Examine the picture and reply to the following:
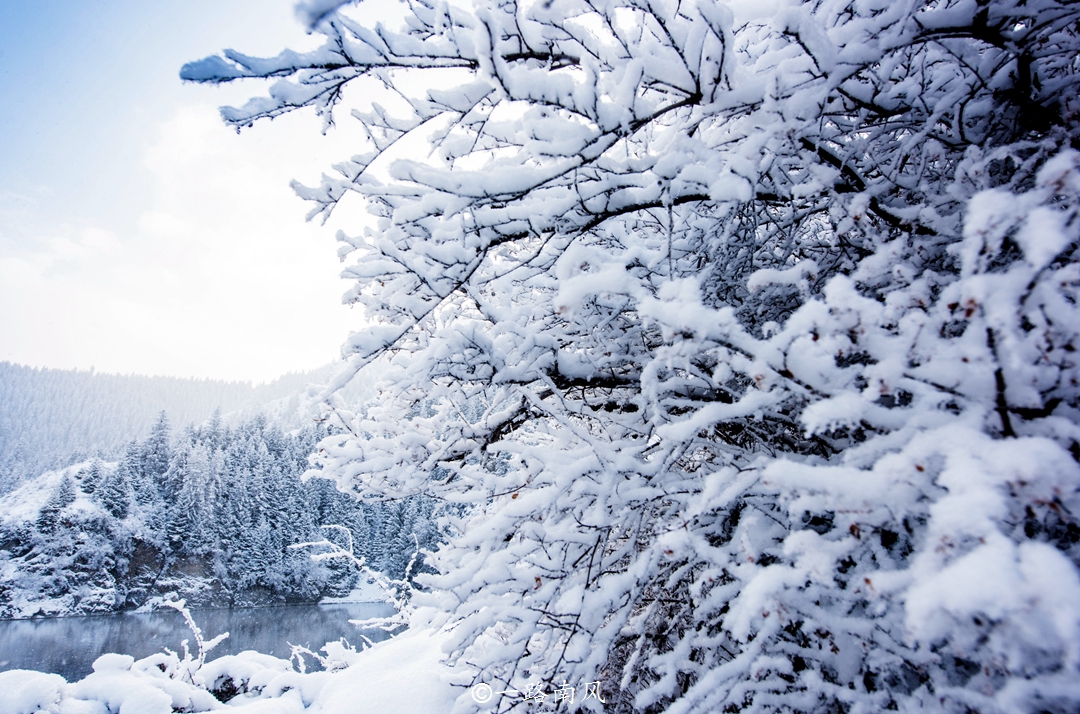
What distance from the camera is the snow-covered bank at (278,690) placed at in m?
3.77

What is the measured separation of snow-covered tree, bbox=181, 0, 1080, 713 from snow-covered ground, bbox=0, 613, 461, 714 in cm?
143

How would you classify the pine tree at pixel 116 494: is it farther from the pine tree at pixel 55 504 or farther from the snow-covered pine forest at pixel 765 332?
the snow-covered pine forest at pixel 765 332

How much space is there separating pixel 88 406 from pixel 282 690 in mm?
168371

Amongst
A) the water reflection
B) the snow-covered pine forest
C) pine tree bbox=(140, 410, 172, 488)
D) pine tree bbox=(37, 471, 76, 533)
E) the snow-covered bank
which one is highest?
the snow-covered pine forest

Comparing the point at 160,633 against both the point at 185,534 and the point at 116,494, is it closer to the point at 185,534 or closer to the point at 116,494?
the point at 185,534

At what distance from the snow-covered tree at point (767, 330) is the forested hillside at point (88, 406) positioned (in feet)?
284

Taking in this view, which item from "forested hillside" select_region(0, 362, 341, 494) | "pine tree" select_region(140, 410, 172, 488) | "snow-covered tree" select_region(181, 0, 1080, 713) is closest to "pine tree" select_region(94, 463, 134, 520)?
"pine tree" select_region(140, 410, 172, 488)

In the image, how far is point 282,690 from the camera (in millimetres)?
5184

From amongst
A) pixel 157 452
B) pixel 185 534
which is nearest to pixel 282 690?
pixel 185 534

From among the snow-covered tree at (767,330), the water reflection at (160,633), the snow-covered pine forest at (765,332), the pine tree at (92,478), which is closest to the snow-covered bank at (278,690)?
the snow-covered tree at (767,330)

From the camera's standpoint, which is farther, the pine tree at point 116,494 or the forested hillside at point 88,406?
the forested hillside at point 88,406

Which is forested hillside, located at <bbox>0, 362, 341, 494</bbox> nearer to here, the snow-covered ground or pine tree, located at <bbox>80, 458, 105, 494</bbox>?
pine tree, located at <bbox>80, 458, 105, 494</bbox>

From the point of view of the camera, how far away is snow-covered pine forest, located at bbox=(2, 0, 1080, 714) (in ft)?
3.37

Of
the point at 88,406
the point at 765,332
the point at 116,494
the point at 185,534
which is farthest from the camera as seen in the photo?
the point at 88,406
